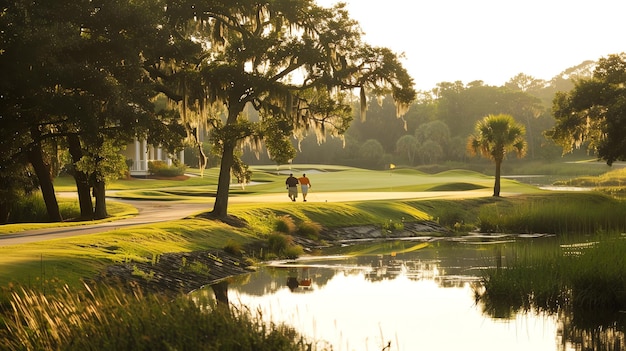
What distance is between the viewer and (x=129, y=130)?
1359 inches

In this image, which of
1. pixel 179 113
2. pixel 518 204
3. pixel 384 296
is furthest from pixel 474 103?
pixel 384 296

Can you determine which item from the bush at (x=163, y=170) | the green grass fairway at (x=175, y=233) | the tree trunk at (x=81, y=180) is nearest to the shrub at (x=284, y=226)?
the green grass fairway at (x=175, y=233)

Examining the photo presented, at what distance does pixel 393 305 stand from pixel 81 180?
2439 cm

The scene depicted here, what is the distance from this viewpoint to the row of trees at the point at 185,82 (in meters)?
32.7

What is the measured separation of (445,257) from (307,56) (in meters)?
10.0

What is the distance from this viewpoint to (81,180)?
44062 millimetres

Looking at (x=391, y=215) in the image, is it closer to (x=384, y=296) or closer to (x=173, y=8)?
(x=173, y=8)

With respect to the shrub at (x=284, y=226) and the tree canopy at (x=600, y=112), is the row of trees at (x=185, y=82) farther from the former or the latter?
the tree canopy at (x=600, y=112)

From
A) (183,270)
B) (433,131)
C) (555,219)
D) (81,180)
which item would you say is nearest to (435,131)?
(433,131)

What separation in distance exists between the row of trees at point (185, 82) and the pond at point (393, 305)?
7.50 metres

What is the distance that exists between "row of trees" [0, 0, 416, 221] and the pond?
7496mm

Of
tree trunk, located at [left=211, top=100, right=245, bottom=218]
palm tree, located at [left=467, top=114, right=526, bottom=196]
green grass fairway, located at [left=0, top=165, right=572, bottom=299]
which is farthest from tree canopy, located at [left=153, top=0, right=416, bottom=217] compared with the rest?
palm tree, located at [left=467, top=114, right=526, bottom=196]

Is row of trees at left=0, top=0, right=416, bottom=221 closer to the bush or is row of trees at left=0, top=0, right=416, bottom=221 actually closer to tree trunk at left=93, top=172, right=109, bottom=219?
tree trunk at left=93, top=172, right=109, bottom=219

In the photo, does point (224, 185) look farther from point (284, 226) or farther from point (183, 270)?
point (183, 270)
